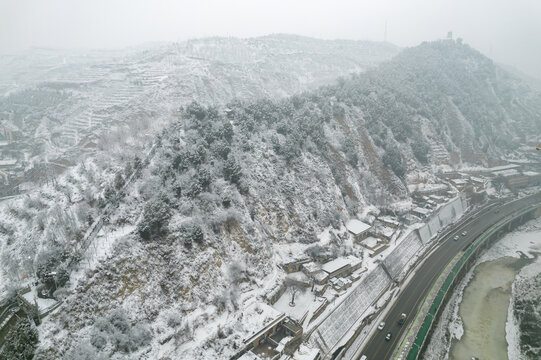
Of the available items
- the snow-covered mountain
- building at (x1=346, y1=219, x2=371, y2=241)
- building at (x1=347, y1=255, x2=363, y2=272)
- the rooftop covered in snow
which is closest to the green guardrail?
building at (x1=347, y1=255, x2=363, y2=272)

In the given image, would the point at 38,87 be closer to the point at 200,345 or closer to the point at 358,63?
the point at 200,345

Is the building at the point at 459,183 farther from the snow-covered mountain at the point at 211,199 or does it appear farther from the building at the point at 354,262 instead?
the building at the point at 354,262

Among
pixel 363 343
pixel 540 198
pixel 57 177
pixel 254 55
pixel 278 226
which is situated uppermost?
pixel 254 55

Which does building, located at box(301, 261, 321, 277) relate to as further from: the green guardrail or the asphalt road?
the green guardrail

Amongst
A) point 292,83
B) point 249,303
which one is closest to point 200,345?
point 249,303

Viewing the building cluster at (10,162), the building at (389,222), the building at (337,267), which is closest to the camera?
the building at (337,267)

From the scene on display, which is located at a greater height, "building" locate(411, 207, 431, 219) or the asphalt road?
"building" locate(411, 207, 431, 219)

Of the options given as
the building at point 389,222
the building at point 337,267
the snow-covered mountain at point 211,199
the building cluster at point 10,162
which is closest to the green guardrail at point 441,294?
the building at point 389,222
